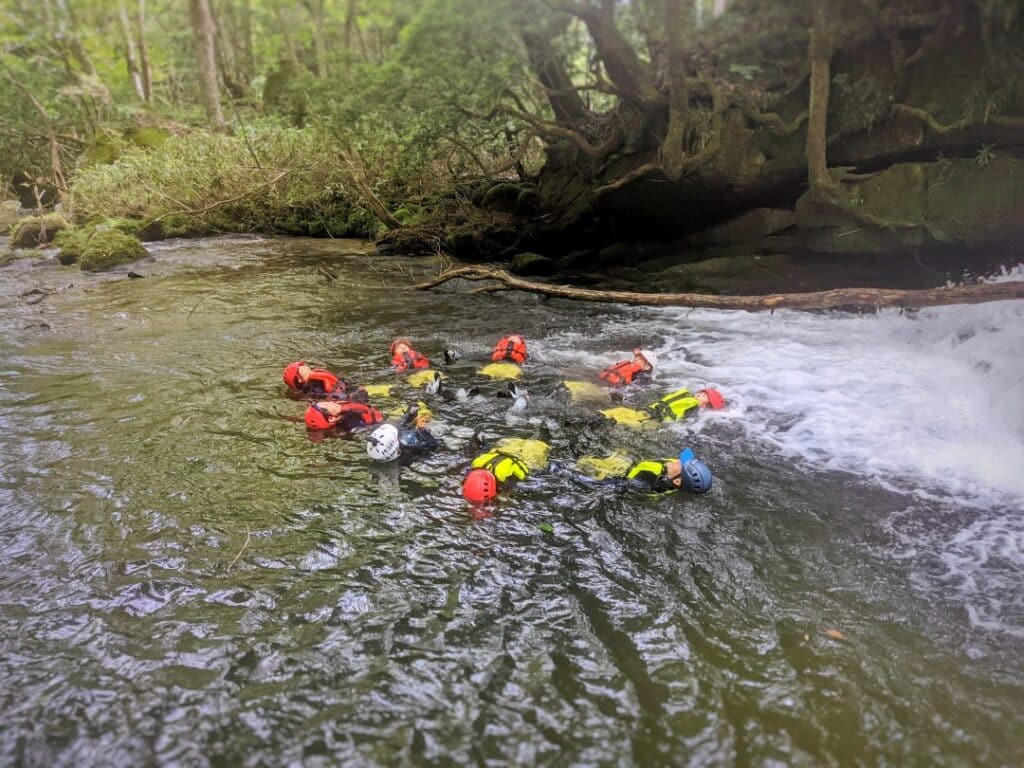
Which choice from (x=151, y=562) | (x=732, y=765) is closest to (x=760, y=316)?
(x=732, y=765)

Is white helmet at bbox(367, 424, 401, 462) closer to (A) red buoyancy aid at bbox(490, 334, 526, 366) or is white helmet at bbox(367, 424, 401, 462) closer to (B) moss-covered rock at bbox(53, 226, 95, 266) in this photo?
(A) red buoyancy aid at bbox(490, 334, 526, 366)

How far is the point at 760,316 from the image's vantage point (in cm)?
946

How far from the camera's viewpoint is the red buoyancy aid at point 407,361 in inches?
288

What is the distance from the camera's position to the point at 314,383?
6449mm

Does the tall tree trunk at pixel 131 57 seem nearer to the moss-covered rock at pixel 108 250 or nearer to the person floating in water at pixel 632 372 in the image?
the moss-covered rock at pixel 108 250

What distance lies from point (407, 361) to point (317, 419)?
6.20 feet

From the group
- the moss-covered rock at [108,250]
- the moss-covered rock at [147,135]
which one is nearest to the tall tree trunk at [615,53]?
the moss-covered rock at [108,250]

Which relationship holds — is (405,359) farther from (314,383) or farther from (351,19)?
(351,19)

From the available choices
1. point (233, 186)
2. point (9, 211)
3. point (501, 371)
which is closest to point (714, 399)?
point (501, 371)

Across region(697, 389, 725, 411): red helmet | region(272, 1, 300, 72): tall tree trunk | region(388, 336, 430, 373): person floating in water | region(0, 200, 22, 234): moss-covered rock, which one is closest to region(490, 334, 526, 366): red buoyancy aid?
region(388, 336, 430, 373): person floating in water

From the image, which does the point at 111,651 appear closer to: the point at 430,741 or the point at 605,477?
the point at 430,741

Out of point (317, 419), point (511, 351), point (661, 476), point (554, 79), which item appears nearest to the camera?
point (661, 476)

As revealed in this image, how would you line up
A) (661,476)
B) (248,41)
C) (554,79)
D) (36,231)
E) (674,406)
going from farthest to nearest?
1. (248,41)
2. (36,231)
3. (554,79)
4. (674,406)
5. (661,476)

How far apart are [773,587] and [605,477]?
1.54 meters
